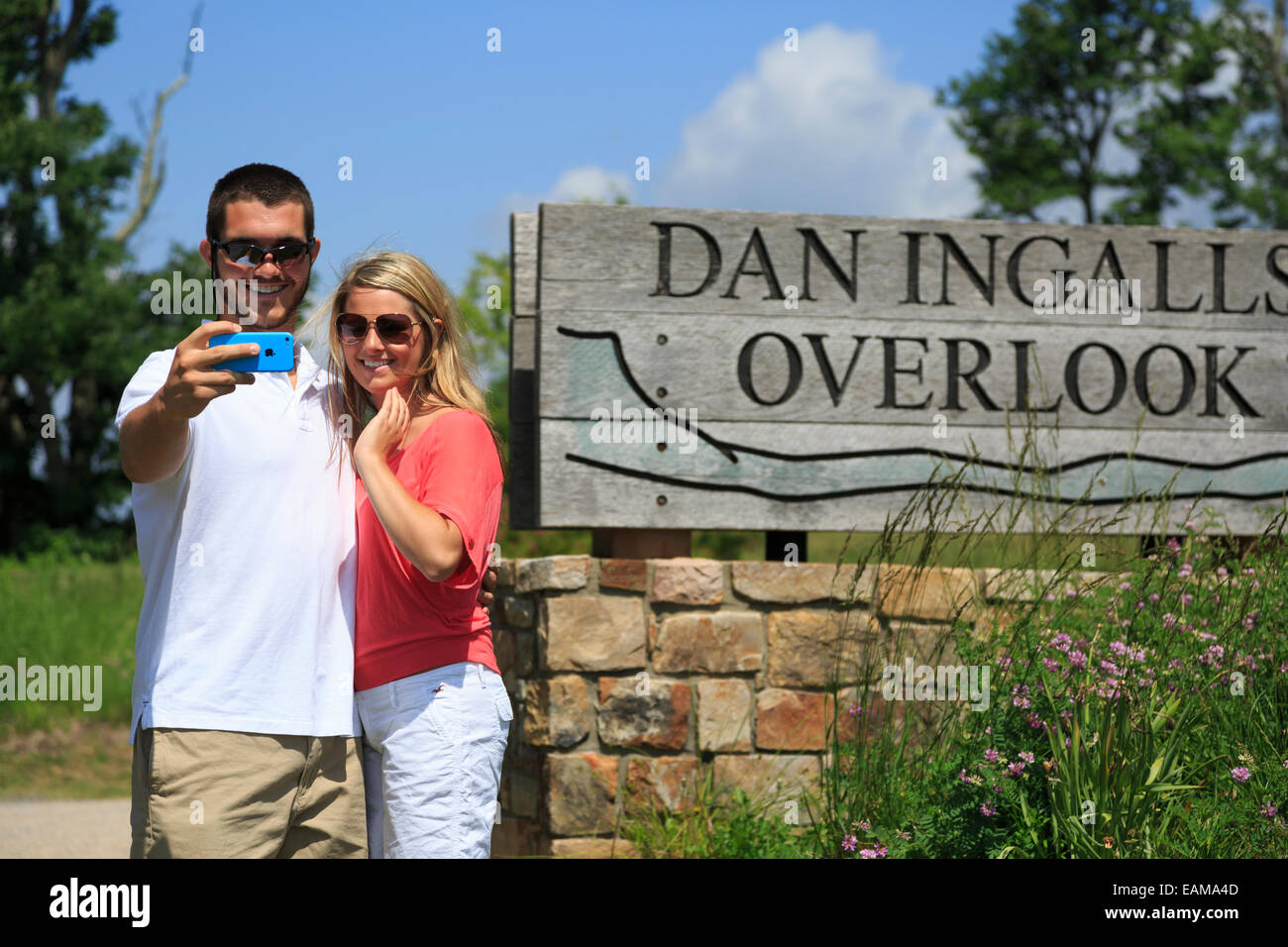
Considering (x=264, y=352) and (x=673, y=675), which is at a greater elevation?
(x=264, y=352)

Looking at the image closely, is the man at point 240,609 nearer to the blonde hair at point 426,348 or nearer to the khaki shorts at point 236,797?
the khaki shorts at point 236,797

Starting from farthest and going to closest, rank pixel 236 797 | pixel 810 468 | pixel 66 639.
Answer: pixel 66 639
pixel 810 468
pixel 236 797

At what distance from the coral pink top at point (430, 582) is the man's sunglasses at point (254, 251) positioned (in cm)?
44

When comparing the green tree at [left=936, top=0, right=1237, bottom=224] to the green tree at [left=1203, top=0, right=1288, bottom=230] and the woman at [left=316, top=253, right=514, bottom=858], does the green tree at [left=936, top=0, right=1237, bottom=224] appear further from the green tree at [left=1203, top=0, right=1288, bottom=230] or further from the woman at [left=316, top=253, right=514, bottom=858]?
the woman at [left=316, top=253, right=514, bottom=858]

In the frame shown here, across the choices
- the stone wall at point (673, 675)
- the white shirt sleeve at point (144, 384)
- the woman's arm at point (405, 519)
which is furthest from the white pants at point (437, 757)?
the stone wall at point (673, 675)

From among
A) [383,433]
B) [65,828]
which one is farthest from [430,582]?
[65,828]

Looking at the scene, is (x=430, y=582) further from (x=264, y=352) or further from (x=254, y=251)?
(x=254, y=251)

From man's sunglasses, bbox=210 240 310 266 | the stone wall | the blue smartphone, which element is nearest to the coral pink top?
the blue smartphone

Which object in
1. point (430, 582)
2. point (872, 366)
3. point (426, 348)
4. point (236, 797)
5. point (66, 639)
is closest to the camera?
point (236, 797)

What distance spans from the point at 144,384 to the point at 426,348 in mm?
531

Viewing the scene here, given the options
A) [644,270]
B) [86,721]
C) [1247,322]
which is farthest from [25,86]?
[1247,322]

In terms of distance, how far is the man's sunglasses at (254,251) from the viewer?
2330mm

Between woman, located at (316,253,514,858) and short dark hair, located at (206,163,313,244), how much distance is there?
6.9 inches

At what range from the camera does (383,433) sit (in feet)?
7.20
